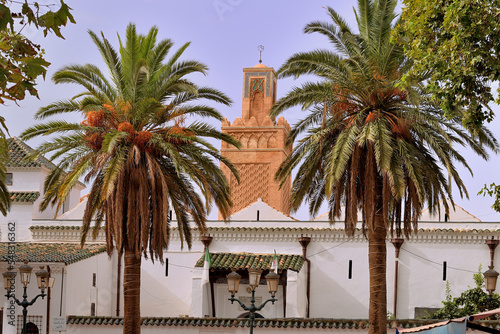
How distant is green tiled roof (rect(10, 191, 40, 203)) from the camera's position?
116 ft

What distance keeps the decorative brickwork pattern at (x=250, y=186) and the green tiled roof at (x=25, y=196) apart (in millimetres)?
12227

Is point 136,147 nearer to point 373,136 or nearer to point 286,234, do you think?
point 373,136

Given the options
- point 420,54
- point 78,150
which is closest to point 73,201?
A: point 78,150

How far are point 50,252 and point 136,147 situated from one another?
1017 cm

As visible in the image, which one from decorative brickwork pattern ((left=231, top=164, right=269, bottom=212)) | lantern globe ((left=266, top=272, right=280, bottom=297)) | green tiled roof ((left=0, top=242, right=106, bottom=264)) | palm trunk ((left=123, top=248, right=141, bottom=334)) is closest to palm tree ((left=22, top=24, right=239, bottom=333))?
palm trunk ((left=123, top=248, right=141, bottom=334))

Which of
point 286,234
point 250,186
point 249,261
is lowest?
point 249,261

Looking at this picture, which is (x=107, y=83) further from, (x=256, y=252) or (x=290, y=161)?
(x=256, y=252)

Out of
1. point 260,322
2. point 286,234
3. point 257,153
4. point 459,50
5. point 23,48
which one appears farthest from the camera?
point 257,153

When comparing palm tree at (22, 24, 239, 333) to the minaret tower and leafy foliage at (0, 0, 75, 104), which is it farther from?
the minaret tower

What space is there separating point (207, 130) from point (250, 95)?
2305cm

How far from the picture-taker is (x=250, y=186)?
45.6 m

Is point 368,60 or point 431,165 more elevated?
point 368,60

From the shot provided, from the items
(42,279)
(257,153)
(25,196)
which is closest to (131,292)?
(42,279)

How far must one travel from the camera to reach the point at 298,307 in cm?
3200
